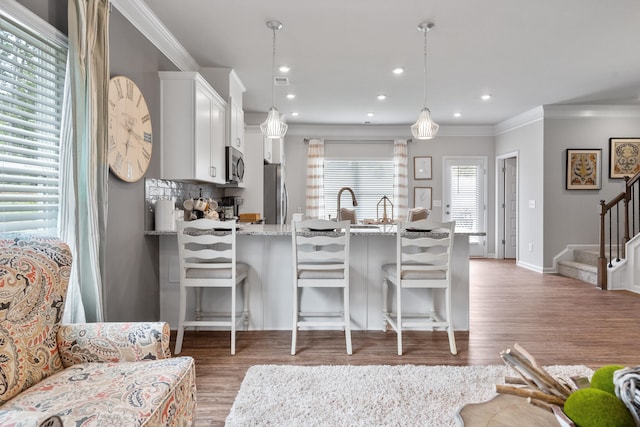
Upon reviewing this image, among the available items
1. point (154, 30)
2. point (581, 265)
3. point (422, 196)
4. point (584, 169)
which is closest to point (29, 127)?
point (154, 30)

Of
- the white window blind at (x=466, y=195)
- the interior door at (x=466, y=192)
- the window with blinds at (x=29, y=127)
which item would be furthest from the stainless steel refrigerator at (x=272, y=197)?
the white window blind at (x=466, y=195)

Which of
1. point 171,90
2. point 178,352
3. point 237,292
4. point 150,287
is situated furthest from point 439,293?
point 171,90

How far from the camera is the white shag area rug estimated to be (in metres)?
1.92

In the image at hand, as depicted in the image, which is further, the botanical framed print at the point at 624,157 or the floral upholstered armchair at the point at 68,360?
the botanical framed print at the point at 624,157

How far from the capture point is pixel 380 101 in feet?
19.1

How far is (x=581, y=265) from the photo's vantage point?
5.63 meters

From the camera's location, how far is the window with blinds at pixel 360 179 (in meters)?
7.75

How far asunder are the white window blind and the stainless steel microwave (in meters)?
4.73

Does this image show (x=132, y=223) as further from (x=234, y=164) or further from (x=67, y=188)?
(x=234, y=164)

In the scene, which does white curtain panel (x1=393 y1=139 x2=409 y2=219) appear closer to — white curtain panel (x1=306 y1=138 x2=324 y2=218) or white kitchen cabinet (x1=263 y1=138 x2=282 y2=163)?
white curtain panel (x1=306 y1=138 x2=324 y2=218)

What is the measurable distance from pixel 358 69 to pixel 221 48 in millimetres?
1557

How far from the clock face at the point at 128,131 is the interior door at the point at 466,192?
244 inches

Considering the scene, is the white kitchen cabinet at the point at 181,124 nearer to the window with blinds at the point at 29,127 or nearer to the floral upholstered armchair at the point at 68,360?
the window with blinds at the point at 29,127

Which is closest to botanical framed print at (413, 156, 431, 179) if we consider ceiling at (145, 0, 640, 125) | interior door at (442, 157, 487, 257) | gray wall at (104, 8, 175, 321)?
interior door at (442, 157, 487, 257)
